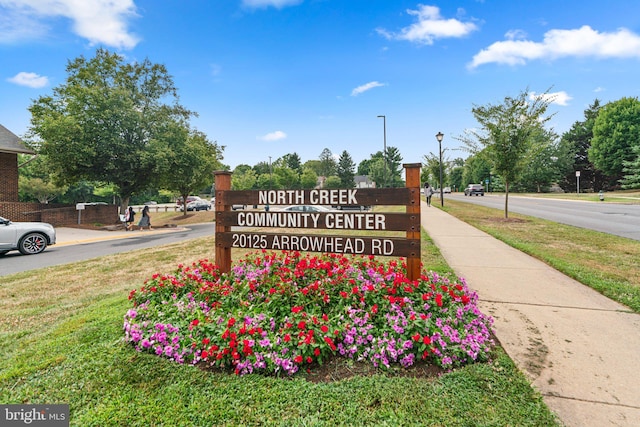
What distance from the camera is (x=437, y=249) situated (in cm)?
786

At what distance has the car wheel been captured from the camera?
1002cm

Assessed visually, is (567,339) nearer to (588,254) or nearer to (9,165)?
(588,254)

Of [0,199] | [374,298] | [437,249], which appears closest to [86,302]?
[374,298]

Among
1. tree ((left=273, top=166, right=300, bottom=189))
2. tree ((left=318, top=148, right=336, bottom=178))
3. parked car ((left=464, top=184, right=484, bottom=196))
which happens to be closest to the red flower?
parked car ((left=464, top=184, right=484, bottom=196))

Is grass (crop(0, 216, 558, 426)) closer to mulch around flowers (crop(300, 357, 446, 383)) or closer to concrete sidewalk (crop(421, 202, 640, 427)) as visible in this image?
mulch around flowers (crop(300, 357, 446, 383))

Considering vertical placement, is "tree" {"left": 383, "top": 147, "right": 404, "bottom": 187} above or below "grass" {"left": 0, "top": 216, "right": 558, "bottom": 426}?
above

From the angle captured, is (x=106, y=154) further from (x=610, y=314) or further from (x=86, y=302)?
(x=610, y=314)

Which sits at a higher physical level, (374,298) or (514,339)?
(374,298)

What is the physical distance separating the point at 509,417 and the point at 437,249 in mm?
6018

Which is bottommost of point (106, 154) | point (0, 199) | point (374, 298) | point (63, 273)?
point (63, 273)

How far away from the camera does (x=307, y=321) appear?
3.02 meters

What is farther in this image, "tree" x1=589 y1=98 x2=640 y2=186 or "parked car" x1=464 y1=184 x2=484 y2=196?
"parked car" x1=464 y1=184 x2=484 y2=196

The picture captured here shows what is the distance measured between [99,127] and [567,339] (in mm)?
22181

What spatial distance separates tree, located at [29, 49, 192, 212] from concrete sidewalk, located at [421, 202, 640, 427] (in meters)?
19.4
